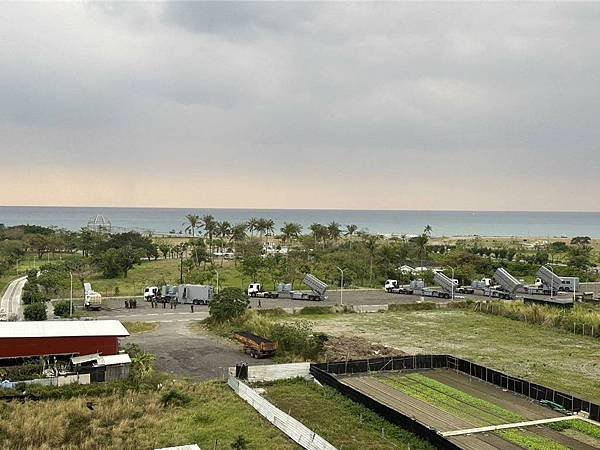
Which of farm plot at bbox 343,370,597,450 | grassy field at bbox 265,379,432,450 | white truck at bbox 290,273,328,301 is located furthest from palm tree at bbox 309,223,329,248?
grassy field at bbox 265,379,432,450

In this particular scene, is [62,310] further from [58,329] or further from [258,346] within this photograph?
[258,346]

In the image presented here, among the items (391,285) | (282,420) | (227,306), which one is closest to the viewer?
(282,420)

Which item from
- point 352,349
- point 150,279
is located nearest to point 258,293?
point 150,279

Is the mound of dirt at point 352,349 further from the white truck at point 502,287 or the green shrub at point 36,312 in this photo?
the white truck at point 502,287

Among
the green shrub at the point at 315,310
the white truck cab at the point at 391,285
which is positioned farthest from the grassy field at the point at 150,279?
the white truck cab at the point at 391,285

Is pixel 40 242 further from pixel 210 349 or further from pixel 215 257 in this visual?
pixel 210 349

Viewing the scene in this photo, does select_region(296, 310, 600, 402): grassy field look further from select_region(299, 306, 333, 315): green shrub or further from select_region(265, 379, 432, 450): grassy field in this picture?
select_region(265, 379, 432, 450): grassy field
